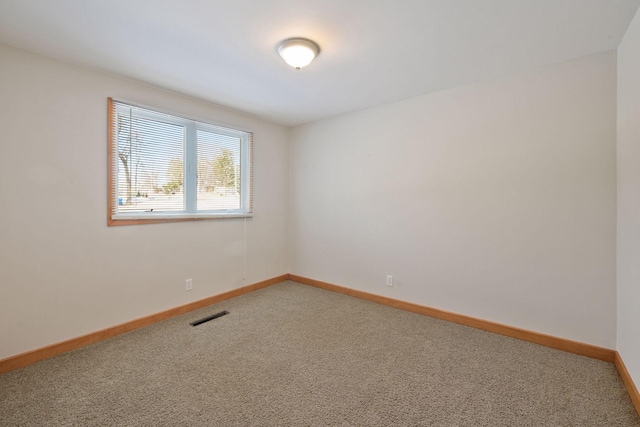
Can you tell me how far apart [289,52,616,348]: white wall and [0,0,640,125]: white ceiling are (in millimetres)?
335

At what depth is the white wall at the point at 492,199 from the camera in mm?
2217

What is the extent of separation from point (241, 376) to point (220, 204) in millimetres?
2125

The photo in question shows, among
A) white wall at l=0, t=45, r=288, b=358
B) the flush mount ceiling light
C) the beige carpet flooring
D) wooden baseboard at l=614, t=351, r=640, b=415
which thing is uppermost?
the flush mount ceiling light

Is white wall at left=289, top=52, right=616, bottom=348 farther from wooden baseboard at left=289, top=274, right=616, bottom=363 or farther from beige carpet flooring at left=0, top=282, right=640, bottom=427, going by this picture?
beige carpet flooring at left=0, top=282, right=640, bottom=427

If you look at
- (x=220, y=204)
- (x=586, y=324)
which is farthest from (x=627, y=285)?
(x=220, y=204)

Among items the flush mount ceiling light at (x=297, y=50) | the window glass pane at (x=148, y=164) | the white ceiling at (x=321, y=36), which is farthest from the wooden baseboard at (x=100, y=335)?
the flush mount ceiling light at (x=297, y=50)

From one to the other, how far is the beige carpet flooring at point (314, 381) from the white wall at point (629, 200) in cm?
35

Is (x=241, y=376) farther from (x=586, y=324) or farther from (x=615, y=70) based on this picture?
(x=615, y=70)

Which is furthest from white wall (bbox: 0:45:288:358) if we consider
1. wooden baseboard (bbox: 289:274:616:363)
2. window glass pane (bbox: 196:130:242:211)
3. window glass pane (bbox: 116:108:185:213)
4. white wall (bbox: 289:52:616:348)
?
wooden baseboard (bbox: 289:274:616:363)

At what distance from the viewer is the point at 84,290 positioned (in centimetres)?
243

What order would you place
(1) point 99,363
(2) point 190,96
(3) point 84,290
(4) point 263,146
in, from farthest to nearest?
(4) point 263,146 < (2) point 190,96 < (3) point 84,290 < (1) point 99,363

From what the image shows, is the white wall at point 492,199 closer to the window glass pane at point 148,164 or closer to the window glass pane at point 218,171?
the window glass pane at point 218,171

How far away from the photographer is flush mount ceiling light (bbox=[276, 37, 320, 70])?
2.01 meters

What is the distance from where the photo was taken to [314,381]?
6.34 feet
